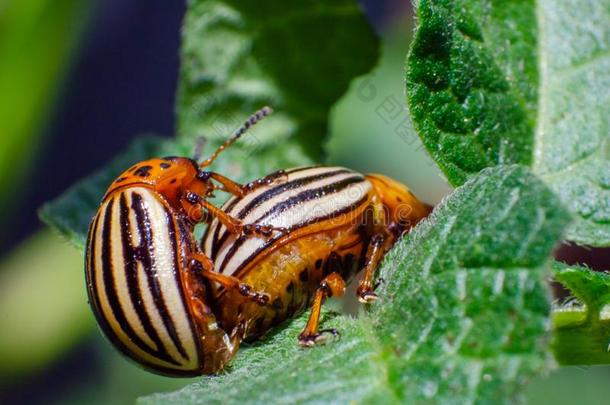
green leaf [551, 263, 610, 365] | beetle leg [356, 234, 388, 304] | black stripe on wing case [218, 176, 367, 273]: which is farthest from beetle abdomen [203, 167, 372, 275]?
green leaf [551, 263, 610, 365]

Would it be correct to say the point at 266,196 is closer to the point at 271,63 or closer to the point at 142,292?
the point at 142,292

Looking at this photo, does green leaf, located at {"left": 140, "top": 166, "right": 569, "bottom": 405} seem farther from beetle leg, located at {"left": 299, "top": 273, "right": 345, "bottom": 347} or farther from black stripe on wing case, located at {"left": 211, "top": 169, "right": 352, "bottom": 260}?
black stripe on wing case, located at {"left": 211, "top": 169, "right": 352, "bottom": 260}

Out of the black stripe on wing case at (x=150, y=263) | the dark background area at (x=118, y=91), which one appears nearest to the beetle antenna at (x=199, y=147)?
the black stripe on wing case at (x=150, y=263)

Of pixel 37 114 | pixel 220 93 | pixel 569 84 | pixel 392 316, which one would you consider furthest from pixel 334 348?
pixel 37 114

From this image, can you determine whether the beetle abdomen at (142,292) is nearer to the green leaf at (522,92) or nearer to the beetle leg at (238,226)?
the beetle leg at (238,226)

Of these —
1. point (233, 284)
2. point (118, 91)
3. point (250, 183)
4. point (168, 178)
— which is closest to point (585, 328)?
point (233, 284)

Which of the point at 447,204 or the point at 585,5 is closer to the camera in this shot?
the point at 447,204

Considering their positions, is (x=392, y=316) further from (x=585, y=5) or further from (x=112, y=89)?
(x=112, y=89)
